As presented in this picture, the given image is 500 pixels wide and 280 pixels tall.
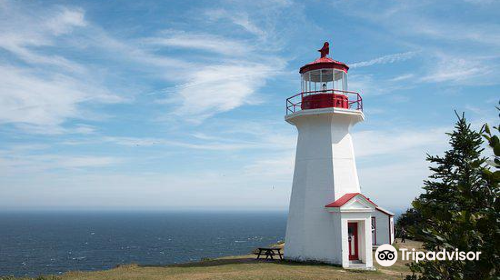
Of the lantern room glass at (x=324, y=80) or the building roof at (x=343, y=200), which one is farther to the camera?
the lantern room glass at (x=324, y=80)

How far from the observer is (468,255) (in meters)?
3.84

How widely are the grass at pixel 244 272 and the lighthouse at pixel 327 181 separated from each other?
971 mm

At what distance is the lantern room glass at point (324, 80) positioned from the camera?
63.5 ft

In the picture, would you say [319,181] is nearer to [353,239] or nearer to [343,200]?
[343,200]

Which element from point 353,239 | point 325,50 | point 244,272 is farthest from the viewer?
point 325,50

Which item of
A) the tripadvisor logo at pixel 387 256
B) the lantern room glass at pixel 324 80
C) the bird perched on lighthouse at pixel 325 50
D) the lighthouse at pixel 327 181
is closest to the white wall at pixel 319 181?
the lighthouse at pixel 327 181

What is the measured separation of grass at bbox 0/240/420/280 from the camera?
14898 mm

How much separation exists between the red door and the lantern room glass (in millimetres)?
6581

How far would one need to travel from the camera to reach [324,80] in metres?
19.8

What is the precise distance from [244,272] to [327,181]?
5782 millimetres

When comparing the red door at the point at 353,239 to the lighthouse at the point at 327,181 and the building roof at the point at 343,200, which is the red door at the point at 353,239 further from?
the building roof at the point at 343,200

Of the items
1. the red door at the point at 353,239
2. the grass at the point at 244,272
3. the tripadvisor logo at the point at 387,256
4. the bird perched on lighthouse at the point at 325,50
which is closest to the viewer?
the grass at the point at 244,272

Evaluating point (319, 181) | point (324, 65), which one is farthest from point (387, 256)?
point (324, 65)

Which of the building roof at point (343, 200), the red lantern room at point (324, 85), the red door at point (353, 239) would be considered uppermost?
the red lantern room at point (324, 85)
